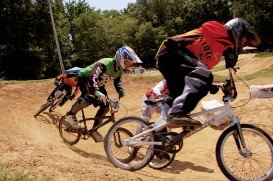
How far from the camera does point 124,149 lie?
6926 mm

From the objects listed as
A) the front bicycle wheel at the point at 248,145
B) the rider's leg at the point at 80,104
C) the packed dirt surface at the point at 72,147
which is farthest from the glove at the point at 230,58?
the rider's leg at the point at 80,104

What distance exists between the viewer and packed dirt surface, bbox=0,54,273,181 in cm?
527

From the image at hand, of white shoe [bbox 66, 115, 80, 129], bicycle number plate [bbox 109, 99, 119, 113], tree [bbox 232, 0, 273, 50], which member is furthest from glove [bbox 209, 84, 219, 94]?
tree [bbox 232, 0, 273, 50]

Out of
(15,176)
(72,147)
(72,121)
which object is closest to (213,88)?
(15,176)

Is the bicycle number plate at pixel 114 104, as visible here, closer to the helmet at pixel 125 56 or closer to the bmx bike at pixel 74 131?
the bmx bike at pixel 74 131

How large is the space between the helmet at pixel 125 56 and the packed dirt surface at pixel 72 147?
0.95 m

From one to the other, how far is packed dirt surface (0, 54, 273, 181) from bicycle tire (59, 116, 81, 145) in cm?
17

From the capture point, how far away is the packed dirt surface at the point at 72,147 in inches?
207

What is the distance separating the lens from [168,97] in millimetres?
6102

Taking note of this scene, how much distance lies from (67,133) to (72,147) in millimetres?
552

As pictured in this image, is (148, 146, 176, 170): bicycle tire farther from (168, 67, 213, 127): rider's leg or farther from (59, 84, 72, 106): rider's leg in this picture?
(59, 84, 72, 106): rider's leg

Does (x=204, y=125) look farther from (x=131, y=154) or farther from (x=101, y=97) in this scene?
(x=101, y=97)

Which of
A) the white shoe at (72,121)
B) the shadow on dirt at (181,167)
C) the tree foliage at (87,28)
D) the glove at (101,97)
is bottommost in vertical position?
the shadow on dirt at (181,167)

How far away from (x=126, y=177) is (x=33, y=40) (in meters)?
37.2
